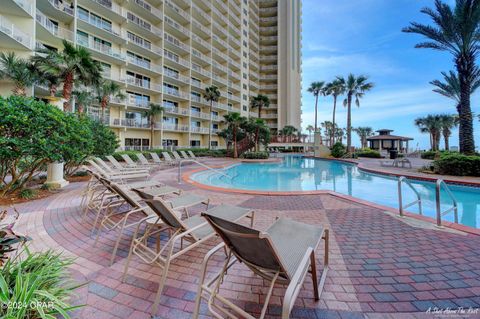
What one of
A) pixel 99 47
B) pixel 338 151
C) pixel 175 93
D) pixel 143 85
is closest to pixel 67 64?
pixel 99 47

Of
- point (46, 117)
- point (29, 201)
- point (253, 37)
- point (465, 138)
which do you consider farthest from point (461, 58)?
point (253, 37)

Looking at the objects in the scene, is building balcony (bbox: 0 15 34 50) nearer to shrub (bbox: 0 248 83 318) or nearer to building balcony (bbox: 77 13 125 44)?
building balcony (bbox: 77 13 125 44)

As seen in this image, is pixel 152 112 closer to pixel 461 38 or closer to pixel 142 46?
pixel 142 46

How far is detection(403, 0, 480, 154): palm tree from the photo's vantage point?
34.6 feet

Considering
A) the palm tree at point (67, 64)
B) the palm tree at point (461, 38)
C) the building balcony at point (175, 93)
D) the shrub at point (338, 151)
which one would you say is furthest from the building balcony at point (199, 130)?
the palm tree at point (461, 38)

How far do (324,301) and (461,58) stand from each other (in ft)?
54.6

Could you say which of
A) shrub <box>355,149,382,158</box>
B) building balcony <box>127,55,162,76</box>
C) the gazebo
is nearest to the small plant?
building balcony <box>127,55,162,76</box>

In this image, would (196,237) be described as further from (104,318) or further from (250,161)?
(250,161)

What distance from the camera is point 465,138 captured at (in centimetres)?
1194

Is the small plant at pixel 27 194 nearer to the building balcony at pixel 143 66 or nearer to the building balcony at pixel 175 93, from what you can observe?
the building balcony at pixel 143 66

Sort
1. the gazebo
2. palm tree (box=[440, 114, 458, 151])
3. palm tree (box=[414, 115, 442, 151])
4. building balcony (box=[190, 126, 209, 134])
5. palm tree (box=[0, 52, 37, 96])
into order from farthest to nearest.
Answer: the gazebo
palm tree (box=[414, 115, 442, 151])
palm tree (box=[440, 114, 458, 151])
building balcony (box=[190, 126, 209, 134])
palm tree (box=[0, 52, 37, 96])

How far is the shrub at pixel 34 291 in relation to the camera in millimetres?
1406

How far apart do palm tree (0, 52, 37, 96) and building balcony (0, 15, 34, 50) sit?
75cm

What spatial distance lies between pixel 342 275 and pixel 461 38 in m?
16.1
